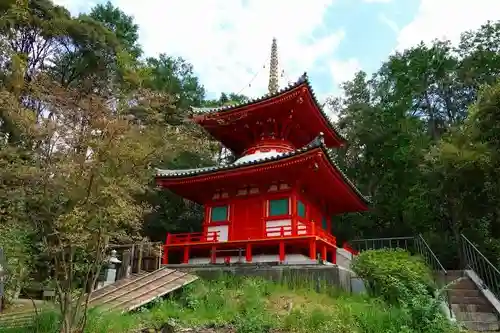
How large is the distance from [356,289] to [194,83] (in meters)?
22.4

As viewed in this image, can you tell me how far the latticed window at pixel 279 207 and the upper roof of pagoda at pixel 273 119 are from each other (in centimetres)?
301

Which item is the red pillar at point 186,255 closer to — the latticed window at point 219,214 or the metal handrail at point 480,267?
the latticed window at point 219,214

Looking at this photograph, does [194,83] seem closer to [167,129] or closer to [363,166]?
[363,166]

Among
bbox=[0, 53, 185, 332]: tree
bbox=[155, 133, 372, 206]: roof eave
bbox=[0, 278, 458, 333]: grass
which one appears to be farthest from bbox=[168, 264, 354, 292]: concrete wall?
bbox=[0, 53, 185, 332]: tree

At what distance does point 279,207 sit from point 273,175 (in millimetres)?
1177

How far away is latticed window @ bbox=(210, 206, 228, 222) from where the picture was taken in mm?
15316

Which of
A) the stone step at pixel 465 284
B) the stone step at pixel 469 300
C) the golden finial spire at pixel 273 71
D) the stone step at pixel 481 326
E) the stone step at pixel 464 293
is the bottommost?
the stone step at pixel 481 326

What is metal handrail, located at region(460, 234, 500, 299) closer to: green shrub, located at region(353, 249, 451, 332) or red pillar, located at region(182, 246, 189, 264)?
green shrub, located at region(353, 249, 451, 332)

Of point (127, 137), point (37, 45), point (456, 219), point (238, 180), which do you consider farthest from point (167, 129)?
point (37, 45)

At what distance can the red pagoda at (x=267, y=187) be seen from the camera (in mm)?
13352

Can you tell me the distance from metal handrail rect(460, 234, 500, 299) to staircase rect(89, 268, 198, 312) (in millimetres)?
8635

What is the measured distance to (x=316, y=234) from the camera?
13016 millimetres

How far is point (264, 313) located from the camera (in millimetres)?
8688

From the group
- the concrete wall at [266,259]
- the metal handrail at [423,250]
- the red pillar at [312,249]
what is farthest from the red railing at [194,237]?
the metal handrail at [423,250]
